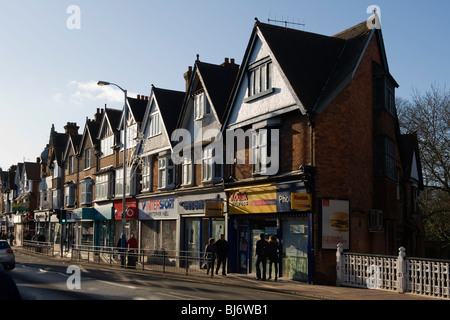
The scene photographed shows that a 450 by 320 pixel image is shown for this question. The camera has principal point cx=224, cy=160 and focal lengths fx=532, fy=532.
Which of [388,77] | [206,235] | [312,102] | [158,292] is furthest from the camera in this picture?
[206,235]

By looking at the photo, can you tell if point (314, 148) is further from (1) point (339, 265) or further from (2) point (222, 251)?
(2) point (222, 251)

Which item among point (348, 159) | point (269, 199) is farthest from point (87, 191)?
point (348, 159)

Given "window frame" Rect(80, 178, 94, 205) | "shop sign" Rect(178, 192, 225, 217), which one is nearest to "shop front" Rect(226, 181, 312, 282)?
"shop sign" Rect(178, 192, 225, 217)

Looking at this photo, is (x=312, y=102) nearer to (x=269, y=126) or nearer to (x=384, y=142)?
(x=269, y=126)

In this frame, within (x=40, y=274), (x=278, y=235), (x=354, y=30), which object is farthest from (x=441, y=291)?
(x=40, y=274)

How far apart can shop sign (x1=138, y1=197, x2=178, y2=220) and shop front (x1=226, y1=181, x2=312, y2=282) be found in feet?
23.3

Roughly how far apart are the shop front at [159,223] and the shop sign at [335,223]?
12.6m

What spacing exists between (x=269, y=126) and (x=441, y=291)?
33.5ft

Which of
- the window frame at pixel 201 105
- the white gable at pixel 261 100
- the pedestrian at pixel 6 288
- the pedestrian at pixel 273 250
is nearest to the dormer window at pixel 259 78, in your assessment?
the white gable at pixel 261 100

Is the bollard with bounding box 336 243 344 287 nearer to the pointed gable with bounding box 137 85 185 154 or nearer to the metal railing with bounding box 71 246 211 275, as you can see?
the metal railing with bounding box 71 246 211 275

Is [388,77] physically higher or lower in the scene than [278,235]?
higher

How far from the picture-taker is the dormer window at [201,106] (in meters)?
29.8

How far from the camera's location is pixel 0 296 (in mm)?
6184

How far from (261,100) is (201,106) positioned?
6.38 m
